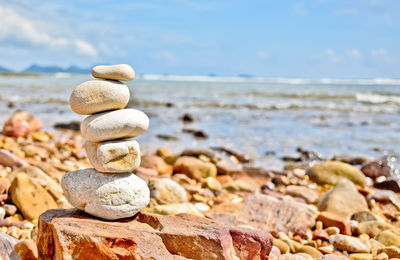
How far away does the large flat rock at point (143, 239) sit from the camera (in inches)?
125

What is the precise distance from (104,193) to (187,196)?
3481 millimetres

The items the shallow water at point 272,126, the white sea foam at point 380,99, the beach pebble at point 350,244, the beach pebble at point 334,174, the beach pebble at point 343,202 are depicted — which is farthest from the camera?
the white sea foam at point 380,99

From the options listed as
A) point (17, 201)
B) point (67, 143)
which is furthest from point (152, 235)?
point (67, 143)

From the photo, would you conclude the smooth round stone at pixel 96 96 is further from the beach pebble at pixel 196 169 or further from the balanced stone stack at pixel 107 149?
the beach pebble at pixel 196 169

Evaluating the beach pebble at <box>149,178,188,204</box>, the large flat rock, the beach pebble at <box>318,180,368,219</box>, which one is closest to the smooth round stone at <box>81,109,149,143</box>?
the large flat rock

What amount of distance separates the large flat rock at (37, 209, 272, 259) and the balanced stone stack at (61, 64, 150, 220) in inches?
6.6

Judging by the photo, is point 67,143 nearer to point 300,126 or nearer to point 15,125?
point 15,125

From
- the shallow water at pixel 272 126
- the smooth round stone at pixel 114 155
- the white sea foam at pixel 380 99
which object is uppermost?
the smooth round stone at pixel 114 155

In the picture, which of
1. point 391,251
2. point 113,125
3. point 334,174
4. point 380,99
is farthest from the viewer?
point 380,99

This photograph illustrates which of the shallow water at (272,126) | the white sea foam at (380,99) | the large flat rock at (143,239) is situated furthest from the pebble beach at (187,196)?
the white sea foam at (380,99)

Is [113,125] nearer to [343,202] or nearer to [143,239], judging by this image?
[143,239]

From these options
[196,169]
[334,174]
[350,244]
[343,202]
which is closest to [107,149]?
[350,244]

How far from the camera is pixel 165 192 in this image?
638 centimetres

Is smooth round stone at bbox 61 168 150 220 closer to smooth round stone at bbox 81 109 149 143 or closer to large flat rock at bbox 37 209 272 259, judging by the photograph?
large flat rock at bbox 37 209 272 259
